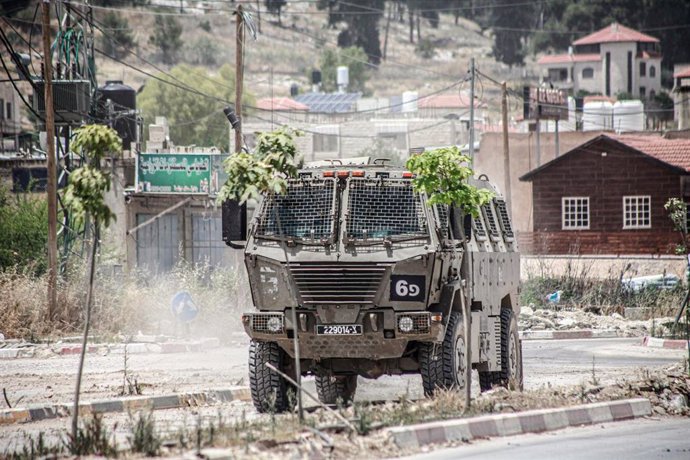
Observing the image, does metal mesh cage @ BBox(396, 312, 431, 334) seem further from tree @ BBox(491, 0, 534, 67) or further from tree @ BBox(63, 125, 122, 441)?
tree @ BBox(491, 0, 534, 67)

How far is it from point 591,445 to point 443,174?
3.27 meters

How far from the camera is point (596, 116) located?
8669 centimetres

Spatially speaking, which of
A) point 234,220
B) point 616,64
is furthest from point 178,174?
point 616,64

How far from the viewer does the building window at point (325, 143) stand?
268ft

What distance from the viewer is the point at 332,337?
46.4ft

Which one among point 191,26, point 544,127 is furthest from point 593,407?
point 191,26

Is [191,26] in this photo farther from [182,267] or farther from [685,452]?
[685,452]

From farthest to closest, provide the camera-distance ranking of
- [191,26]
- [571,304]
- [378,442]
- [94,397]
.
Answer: [191,26] < [571,304] < [94,397] < [378,442]

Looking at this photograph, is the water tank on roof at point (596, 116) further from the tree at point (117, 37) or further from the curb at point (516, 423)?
the curb at point (516, 423)

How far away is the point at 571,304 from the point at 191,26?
125 metres

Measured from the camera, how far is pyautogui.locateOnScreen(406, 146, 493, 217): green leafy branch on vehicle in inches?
524

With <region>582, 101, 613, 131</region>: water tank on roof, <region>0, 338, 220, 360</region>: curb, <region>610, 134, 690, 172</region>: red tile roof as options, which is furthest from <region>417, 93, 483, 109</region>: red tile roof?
<region>0, 338, 220, 360</region>: curb

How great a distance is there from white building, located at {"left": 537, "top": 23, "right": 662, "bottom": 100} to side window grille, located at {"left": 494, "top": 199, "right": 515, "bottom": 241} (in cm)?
10743

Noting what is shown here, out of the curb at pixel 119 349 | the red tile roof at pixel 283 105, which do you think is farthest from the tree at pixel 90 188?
the red tile roof at pixel 283 105
